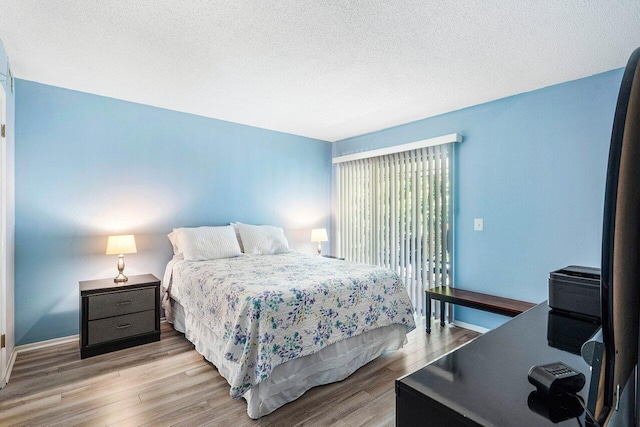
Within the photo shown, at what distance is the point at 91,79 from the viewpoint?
282 cm

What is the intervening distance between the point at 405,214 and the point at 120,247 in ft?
10.4

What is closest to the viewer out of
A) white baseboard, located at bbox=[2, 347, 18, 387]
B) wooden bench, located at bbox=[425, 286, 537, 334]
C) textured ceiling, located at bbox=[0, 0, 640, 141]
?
textured ceiling, located at bbox=[0, 0, 640, 141]

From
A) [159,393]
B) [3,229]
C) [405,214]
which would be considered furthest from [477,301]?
[3,229]

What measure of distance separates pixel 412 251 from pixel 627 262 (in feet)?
11.8

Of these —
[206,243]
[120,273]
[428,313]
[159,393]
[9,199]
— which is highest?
[9,199]

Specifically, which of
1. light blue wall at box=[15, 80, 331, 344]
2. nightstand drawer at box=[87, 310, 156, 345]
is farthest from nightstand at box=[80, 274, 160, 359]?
light blue wall at box=[15, 80, 331, 344]

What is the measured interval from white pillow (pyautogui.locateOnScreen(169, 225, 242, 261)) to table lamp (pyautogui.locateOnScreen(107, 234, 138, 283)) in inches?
19.2

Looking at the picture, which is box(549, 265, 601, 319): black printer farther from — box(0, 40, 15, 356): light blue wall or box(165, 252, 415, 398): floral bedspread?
box(0, 40, 15, 356): light blue wall

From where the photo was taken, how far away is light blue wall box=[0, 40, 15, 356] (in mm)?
2408

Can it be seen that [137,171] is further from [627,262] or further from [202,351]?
[627,262]

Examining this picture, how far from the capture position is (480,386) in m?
0.74

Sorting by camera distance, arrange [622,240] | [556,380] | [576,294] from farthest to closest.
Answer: [576,294]
[556,380]
[622,240]

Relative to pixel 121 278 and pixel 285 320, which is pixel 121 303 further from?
pixel 285 320

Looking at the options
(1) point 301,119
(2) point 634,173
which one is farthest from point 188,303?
(2) point 634,173
